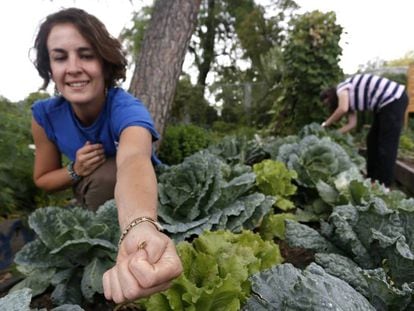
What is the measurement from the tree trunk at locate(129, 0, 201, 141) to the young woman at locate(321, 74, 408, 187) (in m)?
1.86

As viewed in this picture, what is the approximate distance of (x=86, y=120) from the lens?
1.97 metres

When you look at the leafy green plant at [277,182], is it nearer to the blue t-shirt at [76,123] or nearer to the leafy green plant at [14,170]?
the blue t-shirt at [76,123]

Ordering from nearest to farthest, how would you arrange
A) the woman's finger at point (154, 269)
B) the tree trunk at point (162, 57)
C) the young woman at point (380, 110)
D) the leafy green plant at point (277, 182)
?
the woman's finger at point (154, 269) < the leafy green plant at point (277, 182) < the tree trunk at point (162, 57) < the young woman at point (380, 110)

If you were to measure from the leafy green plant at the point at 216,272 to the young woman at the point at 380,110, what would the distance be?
2.74 m

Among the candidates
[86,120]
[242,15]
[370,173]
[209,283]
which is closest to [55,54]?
[86,120]

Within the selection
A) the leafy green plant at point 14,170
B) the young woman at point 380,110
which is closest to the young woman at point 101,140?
the leafy green plant at point 14,170

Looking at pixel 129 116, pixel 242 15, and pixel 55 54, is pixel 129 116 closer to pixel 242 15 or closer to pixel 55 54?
pixel 55 54

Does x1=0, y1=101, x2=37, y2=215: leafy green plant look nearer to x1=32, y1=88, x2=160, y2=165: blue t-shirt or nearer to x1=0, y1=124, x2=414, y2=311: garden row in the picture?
x1=32, y1=88, x2=160, y2=165: blue t-shirt

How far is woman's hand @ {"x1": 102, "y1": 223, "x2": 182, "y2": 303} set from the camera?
691mm

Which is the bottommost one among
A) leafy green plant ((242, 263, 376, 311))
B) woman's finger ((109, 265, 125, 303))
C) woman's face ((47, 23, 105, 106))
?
leafy green plant ((242, 263, 376, 311))

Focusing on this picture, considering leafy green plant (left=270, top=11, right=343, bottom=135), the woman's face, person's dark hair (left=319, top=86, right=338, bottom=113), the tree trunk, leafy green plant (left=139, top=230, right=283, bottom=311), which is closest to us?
leafy green plant (left=139, top=230, right=283, bottom=311)

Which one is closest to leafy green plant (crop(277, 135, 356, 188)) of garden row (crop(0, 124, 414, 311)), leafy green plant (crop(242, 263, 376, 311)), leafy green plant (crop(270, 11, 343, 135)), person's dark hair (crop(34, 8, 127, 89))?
garden row (crop(0, 124, 414, 311))

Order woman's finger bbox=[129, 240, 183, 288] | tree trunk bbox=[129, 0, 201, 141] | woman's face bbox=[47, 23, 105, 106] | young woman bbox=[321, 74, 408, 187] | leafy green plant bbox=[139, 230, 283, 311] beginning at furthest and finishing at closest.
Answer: young woman bbox=[321, 74, 408, 187]
tree trunk bbox=[129, 0, 201, 141]
woman's face bbox=[47, 23, 105, 106]
leafy green plant bbox=[139, 230, 283, 311]
woman's finger bbox=[129, 240, 183, 288]

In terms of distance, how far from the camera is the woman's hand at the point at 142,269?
691mm
